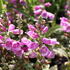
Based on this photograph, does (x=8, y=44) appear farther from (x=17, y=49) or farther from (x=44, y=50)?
(x=44, y=50)

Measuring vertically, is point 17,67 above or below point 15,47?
below

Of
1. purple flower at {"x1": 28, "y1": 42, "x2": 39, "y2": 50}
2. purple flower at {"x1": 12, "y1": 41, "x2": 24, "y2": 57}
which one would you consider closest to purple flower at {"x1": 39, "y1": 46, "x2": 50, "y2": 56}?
purple flower at {"x1": 28, "y1": 42, "x2": 39, "y2": 50}

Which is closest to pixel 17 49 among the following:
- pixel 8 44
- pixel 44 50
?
pixel 8 44

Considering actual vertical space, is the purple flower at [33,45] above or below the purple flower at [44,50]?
above

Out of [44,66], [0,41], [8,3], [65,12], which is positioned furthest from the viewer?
[65,12]

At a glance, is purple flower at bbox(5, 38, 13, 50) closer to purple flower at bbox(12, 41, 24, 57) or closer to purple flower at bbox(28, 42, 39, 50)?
purple flower at bbox(12, 41, 24, 57)

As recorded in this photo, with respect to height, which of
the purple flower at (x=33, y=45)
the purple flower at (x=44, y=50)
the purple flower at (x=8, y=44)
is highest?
the purple flower at (x=8, y=44)

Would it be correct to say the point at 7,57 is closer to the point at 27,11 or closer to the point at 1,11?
the point at 1,11

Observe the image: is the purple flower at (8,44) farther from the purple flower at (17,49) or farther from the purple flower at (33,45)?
the purple flower at (33,45)

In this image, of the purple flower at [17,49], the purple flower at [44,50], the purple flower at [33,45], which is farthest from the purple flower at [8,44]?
the purple flower at [44,50]

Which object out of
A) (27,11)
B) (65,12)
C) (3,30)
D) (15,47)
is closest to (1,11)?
(3,30)

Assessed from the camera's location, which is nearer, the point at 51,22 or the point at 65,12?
the point at 51,22
